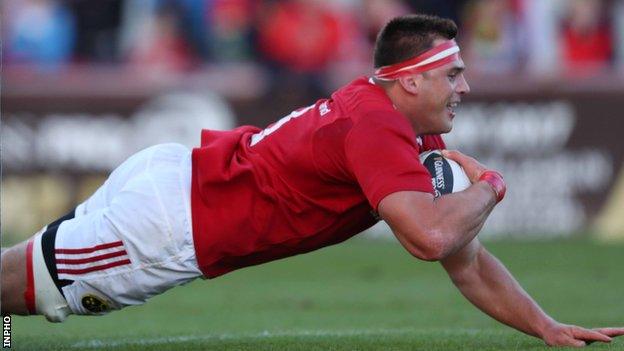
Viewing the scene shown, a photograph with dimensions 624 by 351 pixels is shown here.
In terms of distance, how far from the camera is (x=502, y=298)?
7461mm

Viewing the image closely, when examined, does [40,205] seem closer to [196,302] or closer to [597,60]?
[196,302]

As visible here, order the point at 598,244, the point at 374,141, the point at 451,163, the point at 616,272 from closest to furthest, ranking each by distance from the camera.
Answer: the point at 374,141 → the point at 451,163 → the point at 616,272 → the point at 598,244

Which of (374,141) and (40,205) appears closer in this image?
(374,141)

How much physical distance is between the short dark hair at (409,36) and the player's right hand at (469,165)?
60cm

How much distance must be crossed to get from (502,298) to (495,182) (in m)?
1.00

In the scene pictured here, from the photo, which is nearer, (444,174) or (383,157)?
(383,157)

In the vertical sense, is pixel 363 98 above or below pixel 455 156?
above

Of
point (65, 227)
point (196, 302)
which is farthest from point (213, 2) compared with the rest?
point (65, 227)

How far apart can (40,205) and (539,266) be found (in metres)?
Answer: 6.66

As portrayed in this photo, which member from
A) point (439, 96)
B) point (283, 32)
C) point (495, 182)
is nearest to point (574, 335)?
point (495, 182)

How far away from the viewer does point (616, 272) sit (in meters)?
14.0

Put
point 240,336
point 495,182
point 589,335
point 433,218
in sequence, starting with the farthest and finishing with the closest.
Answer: point 240,336
point 589,335
point 495,182
point 433,218

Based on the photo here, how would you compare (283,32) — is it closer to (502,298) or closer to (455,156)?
(502,298)

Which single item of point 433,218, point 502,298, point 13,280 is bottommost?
point 502,298
